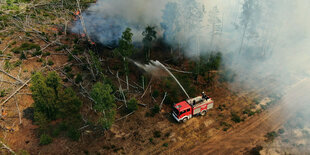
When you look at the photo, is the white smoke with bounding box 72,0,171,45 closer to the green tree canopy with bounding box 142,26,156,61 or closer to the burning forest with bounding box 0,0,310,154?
the burning forest with bounding box 0,0,310,154

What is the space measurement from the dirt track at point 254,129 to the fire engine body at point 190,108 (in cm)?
436

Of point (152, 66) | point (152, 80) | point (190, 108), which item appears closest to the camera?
point (190, 108)

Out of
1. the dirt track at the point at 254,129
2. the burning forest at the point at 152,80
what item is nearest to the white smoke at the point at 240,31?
the burning forest at the point at 152,80

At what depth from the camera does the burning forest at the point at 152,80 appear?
28266 millimetres

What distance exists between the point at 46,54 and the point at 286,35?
54.2 meters

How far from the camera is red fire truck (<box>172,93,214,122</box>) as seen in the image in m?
30.7

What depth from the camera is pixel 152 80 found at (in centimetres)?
3853

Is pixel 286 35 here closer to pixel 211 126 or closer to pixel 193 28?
pixel 193 28

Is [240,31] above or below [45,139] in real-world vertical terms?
above

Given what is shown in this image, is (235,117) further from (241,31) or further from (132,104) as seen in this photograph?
(241,31)

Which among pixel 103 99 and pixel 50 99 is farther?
pixel 50 99

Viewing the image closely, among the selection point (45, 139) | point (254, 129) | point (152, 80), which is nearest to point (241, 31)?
point (152, 80)

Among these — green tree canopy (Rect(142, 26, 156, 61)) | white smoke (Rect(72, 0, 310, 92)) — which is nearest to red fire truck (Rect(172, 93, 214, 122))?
white smoke (Rect(72, 0, 310, 92))

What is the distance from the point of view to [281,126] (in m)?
31.4
